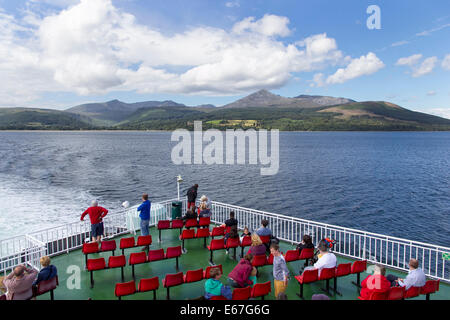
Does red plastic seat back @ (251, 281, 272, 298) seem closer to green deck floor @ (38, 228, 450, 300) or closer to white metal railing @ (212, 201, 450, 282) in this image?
green deck floor @ (38, 228, 450, 300)

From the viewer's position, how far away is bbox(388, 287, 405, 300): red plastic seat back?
5.94m

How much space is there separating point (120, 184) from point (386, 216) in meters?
30.3

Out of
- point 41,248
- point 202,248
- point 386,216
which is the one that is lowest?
point 386,216

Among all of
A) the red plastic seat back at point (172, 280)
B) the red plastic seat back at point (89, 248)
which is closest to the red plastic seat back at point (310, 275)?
the red plastic seat back at point (172, 280)

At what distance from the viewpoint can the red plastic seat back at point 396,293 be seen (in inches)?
234

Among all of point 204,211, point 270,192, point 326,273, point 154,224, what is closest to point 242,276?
point 326,273

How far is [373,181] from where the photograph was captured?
4094 cm

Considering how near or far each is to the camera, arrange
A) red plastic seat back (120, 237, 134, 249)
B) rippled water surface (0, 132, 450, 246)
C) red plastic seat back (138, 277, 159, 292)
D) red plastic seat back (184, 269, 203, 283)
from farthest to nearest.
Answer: rippled water surface (0, 132, 450, 246), red plastic seat back (120, 237, 134, 249), red plastic seat back (184, 269, 203, 283), red plastic seat back (138, 277, 159, 292)

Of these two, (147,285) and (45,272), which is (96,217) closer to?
(45,272)

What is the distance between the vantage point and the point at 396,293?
5996mm

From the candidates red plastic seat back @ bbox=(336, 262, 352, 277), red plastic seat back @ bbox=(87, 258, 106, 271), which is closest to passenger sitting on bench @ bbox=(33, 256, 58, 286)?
red plastic seat back @ bbox=(87, 258, 106, 271)
